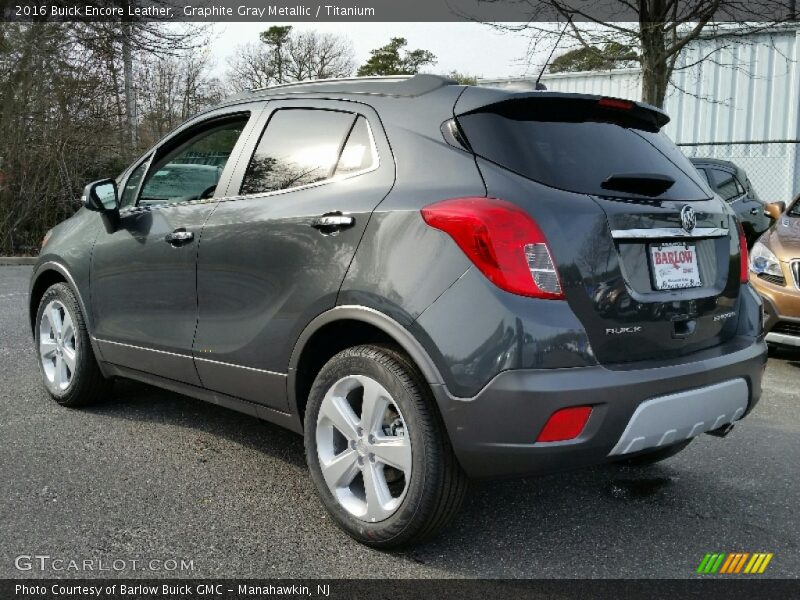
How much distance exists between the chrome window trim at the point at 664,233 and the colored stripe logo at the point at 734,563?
120 cm

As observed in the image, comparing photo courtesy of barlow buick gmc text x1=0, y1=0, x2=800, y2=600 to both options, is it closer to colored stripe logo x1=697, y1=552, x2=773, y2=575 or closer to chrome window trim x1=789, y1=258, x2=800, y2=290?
colored stripe logo x1=697, y1=552, x2=773, y2=575

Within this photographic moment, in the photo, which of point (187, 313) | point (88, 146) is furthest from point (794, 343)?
point (88, 146)

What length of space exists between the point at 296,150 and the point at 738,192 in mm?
10163

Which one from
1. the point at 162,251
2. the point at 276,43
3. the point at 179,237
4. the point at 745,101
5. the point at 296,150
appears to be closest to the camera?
the point at 296,150

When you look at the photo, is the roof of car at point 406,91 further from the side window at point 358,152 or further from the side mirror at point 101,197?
the side mirror at point 101,197

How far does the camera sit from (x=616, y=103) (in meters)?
3.26

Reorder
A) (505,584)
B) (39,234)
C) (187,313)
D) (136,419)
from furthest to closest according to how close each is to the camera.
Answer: (39,234), (136,419), (187,313), (505,584)

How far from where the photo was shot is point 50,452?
4.06m

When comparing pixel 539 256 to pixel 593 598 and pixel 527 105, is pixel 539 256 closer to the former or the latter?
pixel 527 105

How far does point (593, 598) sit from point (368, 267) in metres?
1.36

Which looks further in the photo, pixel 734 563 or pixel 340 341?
pixel 340 341

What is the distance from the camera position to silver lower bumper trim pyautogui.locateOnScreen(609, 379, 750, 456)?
2.77 metres

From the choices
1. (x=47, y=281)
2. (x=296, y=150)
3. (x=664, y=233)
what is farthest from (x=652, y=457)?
(x=47, y=281)

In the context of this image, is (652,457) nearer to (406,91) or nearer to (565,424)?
(565,424)
